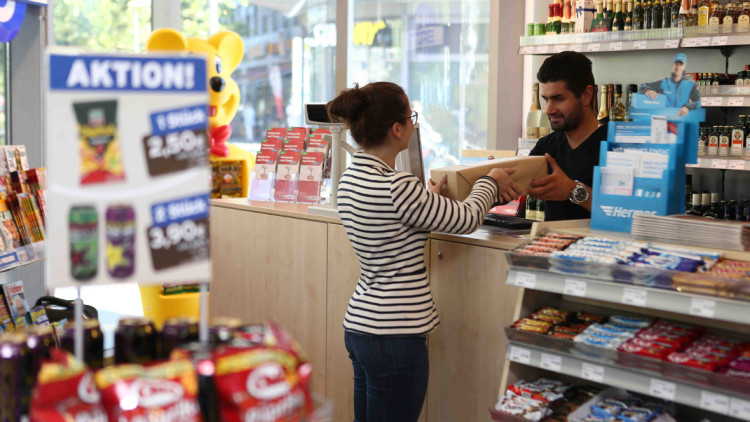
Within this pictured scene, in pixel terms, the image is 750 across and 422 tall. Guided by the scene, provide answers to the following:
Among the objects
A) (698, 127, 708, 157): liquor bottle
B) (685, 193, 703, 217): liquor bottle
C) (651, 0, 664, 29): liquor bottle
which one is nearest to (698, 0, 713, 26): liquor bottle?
(651, 0, 664, 29): liquor bottle

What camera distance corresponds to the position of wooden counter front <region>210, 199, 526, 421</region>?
9.51 ft

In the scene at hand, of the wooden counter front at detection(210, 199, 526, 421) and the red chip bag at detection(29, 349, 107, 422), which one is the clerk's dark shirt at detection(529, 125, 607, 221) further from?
the red chip bag at detection(29, 349, 107, 422)

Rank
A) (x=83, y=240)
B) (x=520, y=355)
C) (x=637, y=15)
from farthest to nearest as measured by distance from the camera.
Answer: (x=637, y=15), (x=520, y=355), (x=83, y=240)

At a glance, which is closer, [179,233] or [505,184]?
[179,233]

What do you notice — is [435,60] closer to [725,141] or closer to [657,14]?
[657,14]

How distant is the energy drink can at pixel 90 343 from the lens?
1482mm

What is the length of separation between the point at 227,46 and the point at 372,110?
125 inches

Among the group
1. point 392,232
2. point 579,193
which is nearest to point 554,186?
point 579,193

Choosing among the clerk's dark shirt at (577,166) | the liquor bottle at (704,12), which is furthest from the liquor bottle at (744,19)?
the clerk's dark shirt at (577,166)

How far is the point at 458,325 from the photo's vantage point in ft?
9.86

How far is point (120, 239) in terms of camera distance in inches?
54.6

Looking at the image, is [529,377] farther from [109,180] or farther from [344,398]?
[109,180]

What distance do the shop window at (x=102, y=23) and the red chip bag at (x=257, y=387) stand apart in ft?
18.0

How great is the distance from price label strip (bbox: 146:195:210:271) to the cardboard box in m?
1.57
